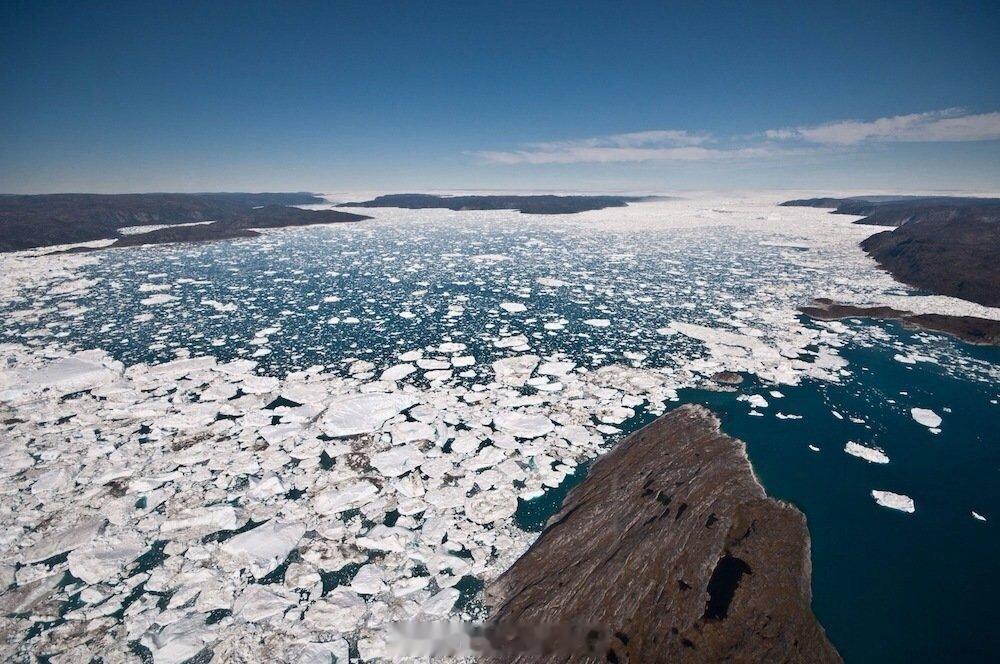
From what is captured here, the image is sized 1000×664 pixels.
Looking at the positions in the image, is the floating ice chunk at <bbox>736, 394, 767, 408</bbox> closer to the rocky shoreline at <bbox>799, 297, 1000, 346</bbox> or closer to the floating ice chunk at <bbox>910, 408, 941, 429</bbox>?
the floating ice chunk at <bbox>910, 408, 941, 429</bbox>

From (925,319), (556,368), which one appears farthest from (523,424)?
(925,319)

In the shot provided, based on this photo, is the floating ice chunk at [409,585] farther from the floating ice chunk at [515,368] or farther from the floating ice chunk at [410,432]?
the floating ice chunk at [515,368]

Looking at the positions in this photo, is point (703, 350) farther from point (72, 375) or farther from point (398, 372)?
point (72, 375)

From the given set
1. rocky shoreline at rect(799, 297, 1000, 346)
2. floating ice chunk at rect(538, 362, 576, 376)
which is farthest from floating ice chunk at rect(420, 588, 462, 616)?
rocky shoreline at rect(799, 297, 1000, 346)

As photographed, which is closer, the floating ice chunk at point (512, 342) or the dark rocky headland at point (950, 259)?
the floating ice chunk at point (512, 342)

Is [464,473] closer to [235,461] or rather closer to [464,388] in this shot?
[464,388]

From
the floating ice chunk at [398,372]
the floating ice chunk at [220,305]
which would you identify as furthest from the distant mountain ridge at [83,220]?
the floating ice chunk at [398,372]

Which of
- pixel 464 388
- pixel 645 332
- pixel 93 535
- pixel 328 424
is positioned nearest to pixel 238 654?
pixel 93 535
